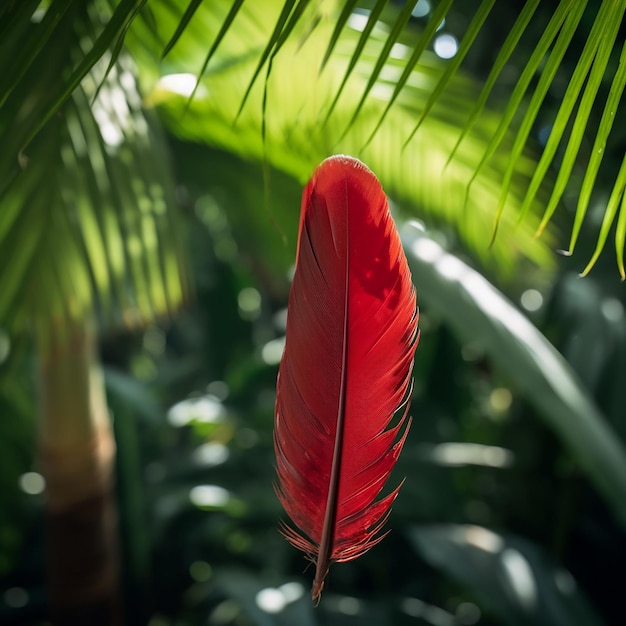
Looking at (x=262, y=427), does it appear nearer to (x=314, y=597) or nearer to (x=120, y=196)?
(x=120, y=196)

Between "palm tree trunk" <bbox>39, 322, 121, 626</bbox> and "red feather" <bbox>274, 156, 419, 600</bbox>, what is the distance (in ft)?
2.13

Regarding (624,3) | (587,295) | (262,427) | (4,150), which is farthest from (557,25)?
(262,427)

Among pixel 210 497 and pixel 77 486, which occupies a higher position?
pixel 77 486


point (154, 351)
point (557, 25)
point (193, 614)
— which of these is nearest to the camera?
point (557, 25)

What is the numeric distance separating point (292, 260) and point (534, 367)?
24cm

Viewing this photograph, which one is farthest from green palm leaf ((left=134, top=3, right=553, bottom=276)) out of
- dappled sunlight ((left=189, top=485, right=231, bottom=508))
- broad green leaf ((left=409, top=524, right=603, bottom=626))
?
dappled sunlight ((left=189, top=485, right=231, bottom=508))

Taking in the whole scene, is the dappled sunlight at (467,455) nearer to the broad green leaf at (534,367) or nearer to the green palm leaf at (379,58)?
the green palm leaf at (379,58)

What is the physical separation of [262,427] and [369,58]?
105cm

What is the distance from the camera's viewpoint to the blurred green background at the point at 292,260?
321 millimetres

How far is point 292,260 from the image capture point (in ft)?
2.11

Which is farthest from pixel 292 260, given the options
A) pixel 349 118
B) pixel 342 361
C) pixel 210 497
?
pixel 210 497

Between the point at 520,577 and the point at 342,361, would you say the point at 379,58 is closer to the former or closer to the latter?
the point at 342,361

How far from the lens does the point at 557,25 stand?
23cm

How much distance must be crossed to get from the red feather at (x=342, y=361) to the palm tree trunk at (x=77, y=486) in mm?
650
